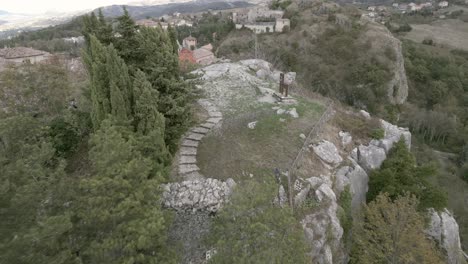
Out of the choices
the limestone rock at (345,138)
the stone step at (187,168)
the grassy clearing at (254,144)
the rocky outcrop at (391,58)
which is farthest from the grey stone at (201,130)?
the rocky outcrop at (391,58)

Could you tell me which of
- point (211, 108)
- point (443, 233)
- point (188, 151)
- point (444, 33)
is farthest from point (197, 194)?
point (444, 33)

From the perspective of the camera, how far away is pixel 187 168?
438 inches

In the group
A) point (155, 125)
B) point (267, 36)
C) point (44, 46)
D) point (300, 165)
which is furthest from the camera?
point (44, 46)

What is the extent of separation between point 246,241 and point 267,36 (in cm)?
6257

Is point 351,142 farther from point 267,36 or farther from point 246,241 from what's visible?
point 267,36

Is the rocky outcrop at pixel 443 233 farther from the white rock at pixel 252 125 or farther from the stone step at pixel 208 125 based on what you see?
the stone step at pixel 208 125

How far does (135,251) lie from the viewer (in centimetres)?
571

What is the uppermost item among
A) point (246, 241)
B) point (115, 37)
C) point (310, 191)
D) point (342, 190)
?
point (115, 37)

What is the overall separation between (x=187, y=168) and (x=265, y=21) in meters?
65.3

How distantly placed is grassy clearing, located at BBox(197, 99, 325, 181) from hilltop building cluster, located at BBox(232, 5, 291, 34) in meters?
54.4

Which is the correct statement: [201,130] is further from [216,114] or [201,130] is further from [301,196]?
[301,196]

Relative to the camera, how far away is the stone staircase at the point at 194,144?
10969 mm

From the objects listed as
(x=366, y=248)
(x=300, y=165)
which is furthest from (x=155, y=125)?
(x=366, y=248)

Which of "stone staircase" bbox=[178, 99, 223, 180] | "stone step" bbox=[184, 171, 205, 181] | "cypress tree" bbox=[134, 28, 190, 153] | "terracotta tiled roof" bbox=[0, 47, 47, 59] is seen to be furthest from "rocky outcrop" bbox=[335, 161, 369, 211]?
"terracotta tiled roof" bbox=[0, 47, 47, 59]
